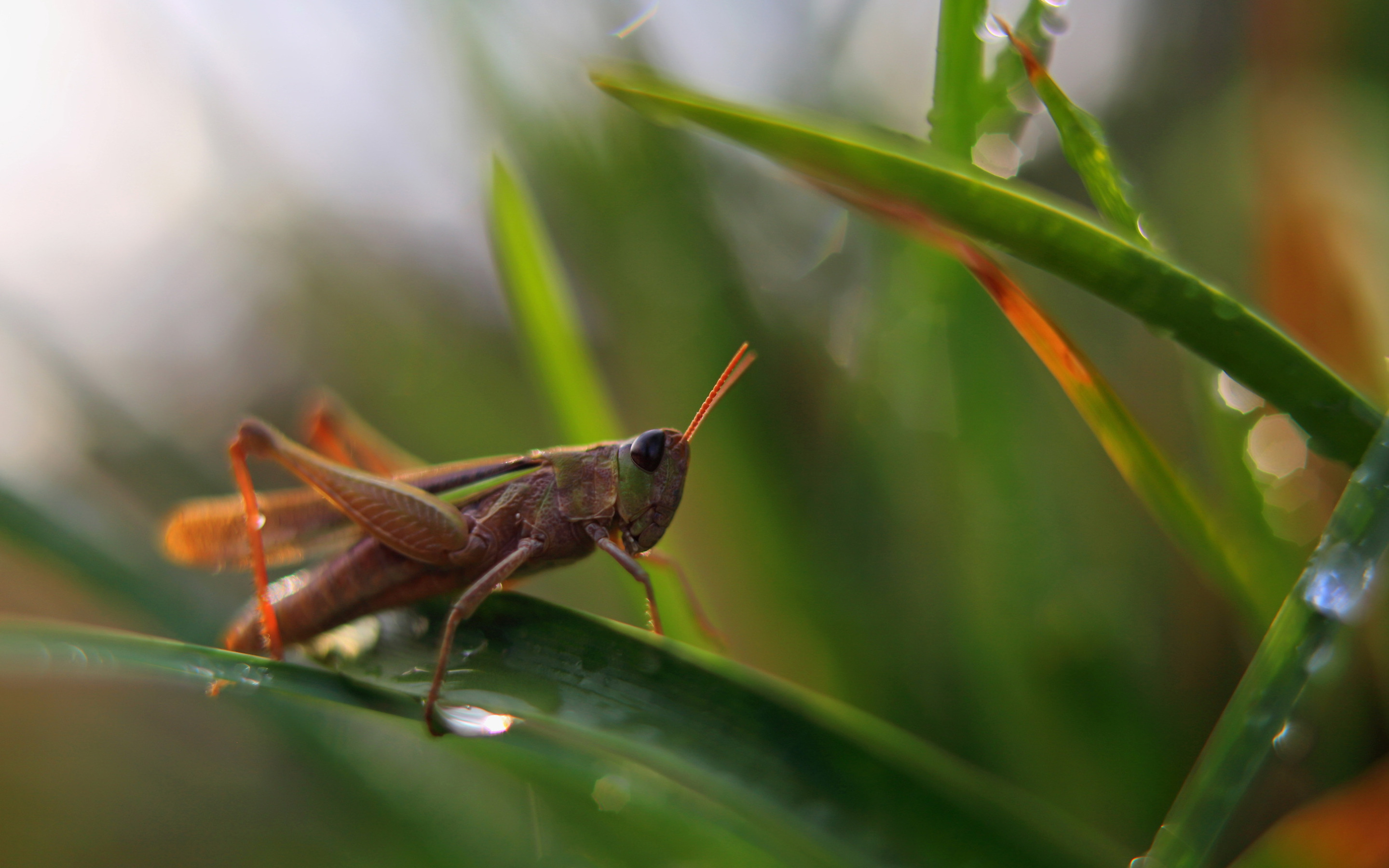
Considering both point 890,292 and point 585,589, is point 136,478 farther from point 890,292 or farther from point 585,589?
point 890,292

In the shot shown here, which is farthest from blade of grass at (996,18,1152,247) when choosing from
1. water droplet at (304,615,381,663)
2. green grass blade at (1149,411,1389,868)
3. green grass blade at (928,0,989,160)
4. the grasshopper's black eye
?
water droplet at (304,615,381,663)

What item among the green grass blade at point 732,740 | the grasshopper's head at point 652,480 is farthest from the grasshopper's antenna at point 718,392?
the green grass blade at point 732,740

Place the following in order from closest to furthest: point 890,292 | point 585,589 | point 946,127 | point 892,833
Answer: point 892,833, point 946,127, point 890,292, point 585,589

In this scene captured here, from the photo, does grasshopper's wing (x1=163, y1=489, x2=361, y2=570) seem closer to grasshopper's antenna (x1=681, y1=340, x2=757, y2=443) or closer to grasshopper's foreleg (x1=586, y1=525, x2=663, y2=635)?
grasshopper's foreleg (x1=586, y1=525, x2=663, y2=635)

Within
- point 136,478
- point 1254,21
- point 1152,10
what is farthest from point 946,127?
point 136,478

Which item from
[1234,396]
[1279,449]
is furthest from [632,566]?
[1279,449]
